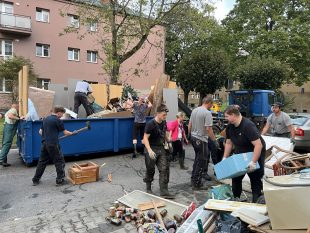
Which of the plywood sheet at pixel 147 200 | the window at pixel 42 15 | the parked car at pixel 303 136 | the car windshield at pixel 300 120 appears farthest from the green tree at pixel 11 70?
the plywood sheet at pixel 147 200

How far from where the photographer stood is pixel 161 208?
201 inches

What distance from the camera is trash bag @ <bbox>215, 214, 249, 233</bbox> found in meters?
3.69

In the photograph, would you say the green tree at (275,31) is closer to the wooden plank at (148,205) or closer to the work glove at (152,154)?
the work glove at (152,154)

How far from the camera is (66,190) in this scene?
21.2 feet

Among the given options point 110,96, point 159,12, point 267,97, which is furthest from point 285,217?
point 159,12

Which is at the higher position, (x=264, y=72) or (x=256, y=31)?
(x=256, y=31)

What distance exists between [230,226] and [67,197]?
3.40 m

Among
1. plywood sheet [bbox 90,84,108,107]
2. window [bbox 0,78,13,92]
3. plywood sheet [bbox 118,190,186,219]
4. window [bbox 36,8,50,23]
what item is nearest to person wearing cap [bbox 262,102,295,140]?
plywood sheet [bbox 118,190,186,219]

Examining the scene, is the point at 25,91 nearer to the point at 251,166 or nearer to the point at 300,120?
the point at 251,166

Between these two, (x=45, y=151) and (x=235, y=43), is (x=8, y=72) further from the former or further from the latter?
(x=235, y=43)

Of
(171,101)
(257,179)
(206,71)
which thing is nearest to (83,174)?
(257,179)

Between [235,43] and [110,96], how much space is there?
22.2 meters

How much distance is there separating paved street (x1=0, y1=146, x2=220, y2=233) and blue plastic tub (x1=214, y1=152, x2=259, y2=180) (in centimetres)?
128

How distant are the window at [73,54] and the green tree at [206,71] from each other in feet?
44.1
